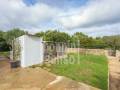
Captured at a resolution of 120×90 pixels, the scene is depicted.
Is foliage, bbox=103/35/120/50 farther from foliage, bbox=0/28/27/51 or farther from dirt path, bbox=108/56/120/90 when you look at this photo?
dirt path, bbox=108/56/120/90

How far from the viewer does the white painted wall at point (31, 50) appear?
14.6m

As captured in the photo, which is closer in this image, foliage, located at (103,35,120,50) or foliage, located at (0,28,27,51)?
foliage, located at (103,35,120,50)

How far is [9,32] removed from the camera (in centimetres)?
4178

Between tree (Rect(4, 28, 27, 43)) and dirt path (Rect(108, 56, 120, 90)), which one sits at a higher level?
tree (Rect(4, 28, 27, 43))

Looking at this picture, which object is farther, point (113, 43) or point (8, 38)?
point (8, 38)

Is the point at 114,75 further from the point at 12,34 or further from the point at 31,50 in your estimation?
the point at 12,34

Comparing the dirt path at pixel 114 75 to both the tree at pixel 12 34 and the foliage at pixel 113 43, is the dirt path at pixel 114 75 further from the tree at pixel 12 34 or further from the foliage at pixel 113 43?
the tree at pixel 12 34

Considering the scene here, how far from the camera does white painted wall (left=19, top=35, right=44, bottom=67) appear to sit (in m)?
14.6

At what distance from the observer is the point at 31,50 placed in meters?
15.0

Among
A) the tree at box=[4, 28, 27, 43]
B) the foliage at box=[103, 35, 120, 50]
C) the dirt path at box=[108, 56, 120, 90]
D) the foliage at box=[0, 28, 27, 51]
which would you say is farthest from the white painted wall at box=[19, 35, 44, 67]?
the tree at box=[4, 28, 27, 43]

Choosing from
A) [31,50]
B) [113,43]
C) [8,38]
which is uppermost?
[8,38]

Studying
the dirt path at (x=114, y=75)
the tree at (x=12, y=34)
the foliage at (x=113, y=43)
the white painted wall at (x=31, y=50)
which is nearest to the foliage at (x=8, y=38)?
the tree at (x=12, y=34)

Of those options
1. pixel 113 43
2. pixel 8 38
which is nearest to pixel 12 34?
pixel 8 38

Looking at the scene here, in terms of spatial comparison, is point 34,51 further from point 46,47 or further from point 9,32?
point 9,32
